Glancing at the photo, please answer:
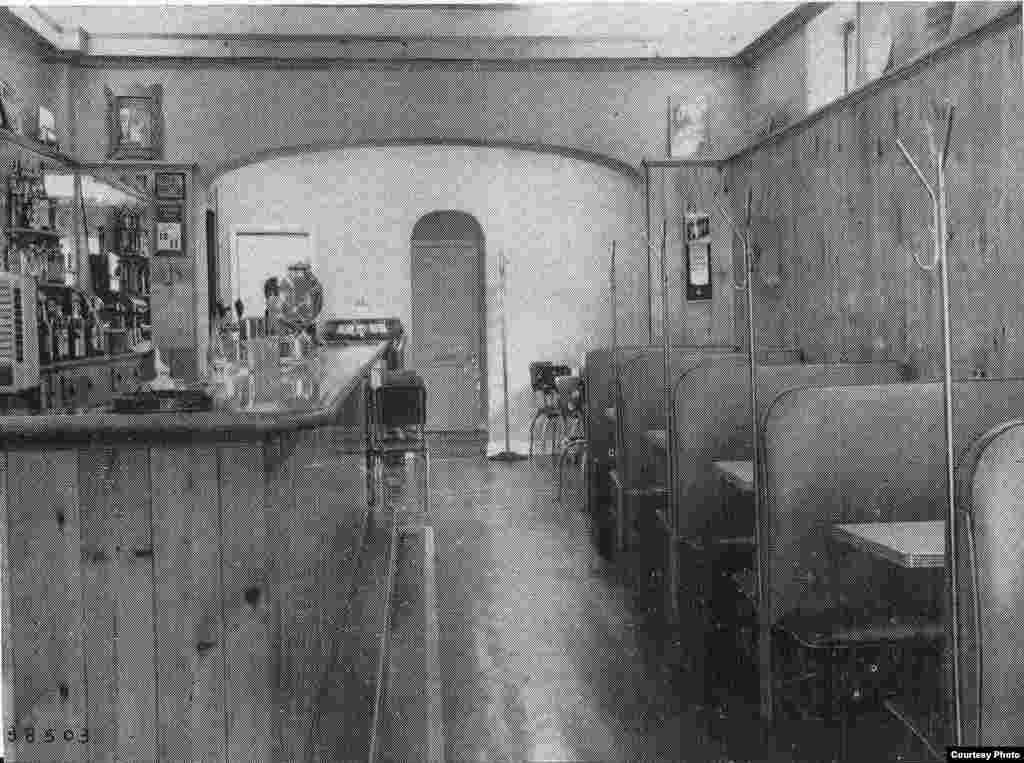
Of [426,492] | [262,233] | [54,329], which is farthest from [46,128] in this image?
[426,492]

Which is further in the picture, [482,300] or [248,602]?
[482,300]

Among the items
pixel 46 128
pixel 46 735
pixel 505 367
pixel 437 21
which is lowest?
pixel 46 735

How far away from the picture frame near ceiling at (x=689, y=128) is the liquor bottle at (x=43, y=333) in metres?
5.27

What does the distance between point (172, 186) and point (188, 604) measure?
6.96 m

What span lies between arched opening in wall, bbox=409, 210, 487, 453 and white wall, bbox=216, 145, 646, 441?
1.13 m

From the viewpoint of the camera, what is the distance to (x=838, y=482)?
3158mm

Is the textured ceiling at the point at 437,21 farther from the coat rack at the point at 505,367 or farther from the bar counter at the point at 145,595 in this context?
the bar counter at the point at 145,595

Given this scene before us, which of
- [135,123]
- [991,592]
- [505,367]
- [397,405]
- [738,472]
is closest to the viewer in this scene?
[991,592]

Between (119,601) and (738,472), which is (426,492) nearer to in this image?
(738,472)

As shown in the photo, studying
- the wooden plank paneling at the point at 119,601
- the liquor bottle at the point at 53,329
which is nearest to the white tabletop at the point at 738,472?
the wooden plank paneling at the point at 119,601

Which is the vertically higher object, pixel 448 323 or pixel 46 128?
pixel 46 128

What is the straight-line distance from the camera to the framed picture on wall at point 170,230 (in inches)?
353

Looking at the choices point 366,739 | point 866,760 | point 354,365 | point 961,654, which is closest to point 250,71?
point 354,365

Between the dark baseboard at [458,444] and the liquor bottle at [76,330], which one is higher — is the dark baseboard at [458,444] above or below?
below
